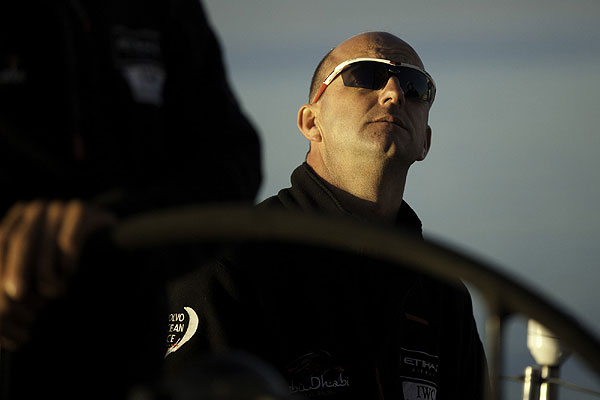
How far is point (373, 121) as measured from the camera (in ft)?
13.3

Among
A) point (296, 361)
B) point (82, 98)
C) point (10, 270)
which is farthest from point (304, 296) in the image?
point (10, 270)

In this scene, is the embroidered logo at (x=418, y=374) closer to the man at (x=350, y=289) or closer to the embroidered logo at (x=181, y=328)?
the man at (x=350, y=289)

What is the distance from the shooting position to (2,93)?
160 cm

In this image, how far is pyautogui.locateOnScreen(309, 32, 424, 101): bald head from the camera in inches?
169

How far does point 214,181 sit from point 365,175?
94.6 inches

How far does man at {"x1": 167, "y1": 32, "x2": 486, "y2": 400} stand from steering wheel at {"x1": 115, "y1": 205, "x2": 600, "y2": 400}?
215 cm

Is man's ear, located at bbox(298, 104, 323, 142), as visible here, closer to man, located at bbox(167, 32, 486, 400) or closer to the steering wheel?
man, located at bbox(167, 32, 486, 400)

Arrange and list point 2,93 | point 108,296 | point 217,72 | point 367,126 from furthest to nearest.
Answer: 1. point 367,126
2. point 217,72
3. point 2,93
4. point 108,296

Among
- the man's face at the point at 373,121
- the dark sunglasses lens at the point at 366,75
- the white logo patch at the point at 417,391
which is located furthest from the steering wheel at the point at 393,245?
the dark sunglasses lens at the point at 366,75

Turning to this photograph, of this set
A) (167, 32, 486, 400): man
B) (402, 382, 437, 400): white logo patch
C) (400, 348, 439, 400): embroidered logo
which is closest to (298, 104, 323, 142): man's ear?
(167, 32, 486, 400): man

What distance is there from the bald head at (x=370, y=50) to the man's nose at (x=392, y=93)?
5.3 inches

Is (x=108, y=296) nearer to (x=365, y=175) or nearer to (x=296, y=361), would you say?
(x=296, y=361)

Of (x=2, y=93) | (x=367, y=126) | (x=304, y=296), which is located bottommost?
(x=304, y=296)

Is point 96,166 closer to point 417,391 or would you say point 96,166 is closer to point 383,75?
point 417,391
